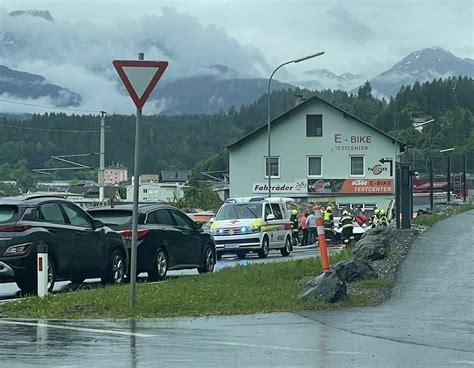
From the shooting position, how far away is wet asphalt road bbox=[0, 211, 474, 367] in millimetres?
9336

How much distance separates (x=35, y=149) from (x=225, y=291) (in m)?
85.5

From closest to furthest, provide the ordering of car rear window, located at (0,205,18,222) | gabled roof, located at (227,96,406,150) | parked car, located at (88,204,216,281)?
car rear window, located at (0,205,18,222) → parked car, located at (88,204,216,281) → gabled roof, located at (227,96,406,150)

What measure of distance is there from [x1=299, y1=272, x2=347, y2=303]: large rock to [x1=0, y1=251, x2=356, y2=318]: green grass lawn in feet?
0.37

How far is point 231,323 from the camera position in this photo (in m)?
12.0

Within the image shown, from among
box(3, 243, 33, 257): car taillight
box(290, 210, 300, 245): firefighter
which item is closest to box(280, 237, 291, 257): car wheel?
box(290, 210, 300, 245): firefighter

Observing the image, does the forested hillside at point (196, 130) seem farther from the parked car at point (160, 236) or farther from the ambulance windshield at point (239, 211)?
the parked car at point (160, 236)

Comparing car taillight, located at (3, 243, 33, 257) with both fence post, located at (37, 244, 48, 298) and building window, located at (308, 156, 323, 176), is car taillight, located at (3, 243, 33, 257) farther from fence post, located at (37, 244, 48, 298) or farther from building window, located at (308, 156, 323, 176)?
building window, located at (308, 156, 323, 176)

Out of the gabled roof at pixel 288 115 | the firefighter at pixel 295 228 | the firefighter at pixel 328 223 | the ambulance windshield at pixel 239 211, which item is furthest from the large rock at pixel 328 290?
the gabled roof at pixel 288 115

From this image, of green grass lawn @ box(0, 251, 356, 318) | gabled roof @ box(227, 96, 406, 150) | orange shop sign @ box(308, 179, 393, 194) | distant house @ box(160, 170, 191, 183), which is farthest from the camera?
distant house @ box(160, 170, 191, 183)

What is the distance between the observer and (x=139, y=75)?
41.4 ft

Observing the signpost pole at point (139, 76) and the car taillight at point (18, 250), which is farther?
the car taillight at point (18, 250)

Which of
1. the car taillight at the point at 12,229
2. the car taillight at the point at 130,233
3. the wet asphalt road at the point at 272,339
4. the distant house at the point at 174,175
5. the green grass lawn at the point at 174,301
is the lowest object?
the wet asphalt road at the point at 272,339

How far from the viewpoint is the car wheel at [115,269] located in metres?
17.6

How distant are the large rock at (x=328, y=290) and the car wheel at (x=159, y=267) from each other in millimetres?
5712
